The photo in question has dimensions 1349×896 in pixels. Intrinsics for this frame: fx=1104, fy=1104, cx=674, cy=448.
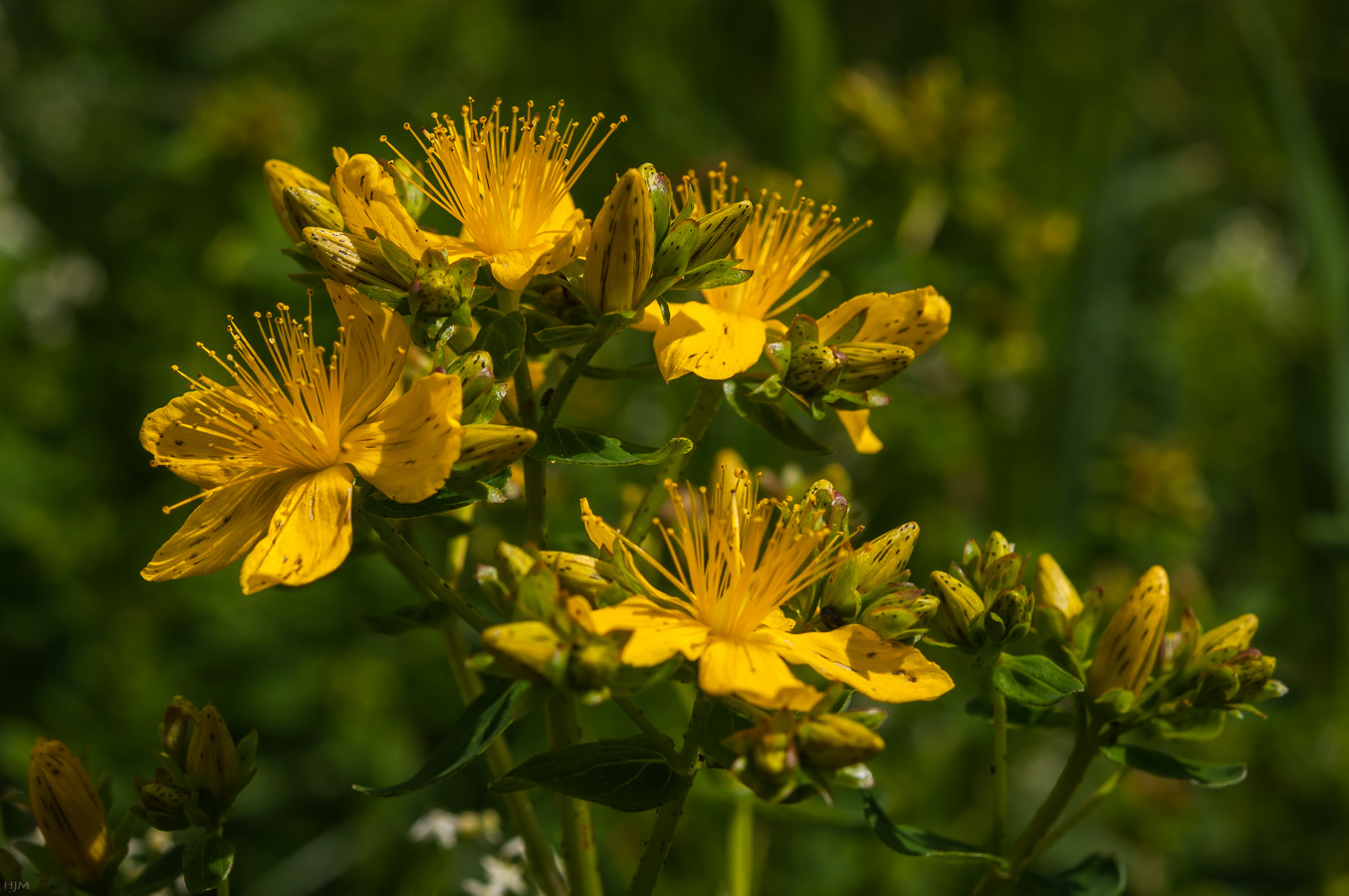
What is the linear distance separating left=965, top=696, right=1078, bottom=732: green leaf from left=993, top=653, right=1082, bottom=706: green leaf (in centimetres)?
13

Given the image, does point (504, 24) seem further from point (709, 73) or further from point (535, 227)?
point (535, 227)

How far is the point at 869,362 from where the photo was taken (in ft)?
4.25

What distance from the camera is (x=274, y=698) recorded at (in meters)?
2.94

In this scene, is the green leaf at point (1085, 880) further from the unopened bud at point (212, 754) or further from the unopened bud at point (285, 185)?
the unopened bud at point (285, 185)

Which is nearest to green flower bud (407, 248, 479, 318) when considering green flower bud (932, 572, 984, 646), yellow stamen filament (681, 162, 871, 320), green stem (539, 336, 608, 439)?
green stem (539, 336, 608, 439)

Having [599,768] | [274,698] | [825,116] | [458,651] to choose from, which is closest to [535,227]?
[458,651]

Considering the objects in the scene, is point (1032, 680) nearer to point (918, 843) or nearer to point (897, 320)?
point (918, 843)

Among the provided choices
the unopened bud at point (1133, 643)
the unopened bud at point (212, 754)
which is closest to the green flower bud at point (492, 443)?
the unopened bud at point (212, 754)

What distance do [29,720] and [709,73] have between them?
363cm

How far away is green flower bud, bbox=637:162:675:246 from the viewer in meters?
1.21

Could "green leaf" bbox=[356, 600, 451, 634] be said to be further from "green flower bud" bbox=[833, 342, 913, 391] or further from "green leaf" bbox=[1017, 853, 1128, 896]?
"green leaf" bbox=[1017, 853, 1128, 896]

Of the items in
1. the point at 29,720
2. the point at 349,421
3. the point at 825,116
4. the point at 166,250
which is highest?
the point at 825,116

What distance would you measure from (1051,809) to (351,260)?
40.5 inches

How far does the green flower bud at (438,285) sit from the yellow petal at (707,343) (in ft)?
0.77
